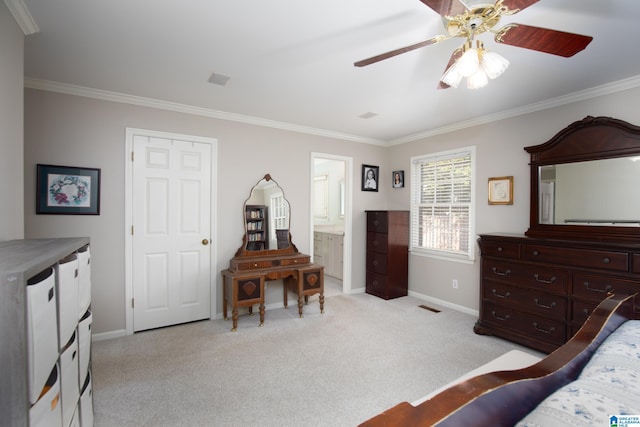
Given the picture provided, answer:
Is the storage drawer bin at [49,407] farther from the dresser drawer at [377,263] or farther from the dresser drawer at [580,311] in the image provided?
the dresser drawer at [377,263]

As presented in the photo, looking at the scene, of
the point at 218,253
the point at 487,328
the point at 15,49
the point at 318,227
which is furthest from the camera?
the point at 318,227

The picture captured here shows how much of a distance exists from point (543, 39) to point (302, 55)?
59.2 inches

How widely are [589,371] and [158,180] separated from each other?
360 centimetres

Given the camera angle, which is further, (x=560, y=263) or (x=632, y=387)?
(x=560, y=263)

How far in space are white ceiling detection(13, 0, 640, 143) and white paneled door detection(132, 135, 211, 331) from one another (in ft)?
1.98

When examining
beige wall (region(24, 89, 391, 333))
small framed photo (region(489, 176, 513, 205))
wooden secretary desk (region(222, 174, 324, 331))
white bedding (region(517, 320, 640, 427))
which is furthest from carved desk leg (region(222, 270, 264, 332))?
small framed photo (region(489, 176, 513, 205))

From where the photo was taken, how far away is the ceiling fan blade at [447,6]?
119cm

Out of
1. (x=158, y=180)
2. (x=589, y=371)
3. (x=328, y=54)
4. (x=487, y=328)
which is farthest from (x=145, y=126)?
(x=487, y=328)

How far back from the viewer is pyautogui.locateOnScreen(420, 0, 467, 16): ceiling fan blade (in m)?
1.19

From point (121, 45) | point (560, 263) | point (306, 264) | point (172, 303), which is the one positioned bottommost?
point (172, 303)

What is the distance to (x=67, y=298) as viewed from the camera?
121 centimetres

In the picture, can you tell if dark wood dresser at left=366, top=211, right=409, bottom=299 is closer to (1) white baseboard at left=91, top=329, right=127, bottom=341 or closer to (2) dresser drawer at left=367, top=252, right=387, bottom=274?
(2) dresser drawer at left=367, top=252, right=387, bottom=274

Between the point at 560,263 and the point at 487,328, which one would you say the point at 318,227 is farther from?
the point at 560,263

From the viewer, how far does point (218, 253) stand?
352 centimetres
